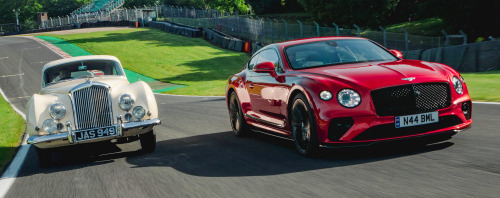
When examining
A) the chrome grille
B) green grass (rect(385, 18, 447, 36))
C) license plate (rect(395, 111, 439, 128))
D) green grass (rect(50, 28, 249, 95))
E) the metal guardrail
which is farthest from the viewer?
green grass (rect(385, 18, 447, 36))

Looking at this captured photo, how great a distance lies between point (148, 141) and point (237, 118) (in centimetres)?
168

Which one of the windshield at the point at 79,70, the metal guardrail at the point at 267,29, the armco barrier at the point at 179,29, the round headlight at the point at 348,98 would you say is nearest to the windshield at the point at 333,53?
the round headlight at the point at 348,98

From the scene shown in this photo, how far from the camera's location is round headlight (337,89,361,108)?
6.79 m

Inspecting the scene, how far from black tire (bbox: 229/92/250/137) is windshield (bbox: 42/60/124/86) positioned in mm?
2019

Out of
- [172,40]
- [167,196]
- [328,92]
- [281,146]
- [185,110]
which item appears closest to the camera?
[167,196]

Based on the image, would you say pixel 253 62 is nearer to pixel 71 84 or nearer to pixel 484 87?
pixel 71 84

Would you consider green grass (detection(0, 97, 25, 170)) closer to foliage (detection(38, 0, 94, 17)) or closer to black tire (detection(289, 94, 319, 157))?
black tire (detection(289, 94, 319, 157))

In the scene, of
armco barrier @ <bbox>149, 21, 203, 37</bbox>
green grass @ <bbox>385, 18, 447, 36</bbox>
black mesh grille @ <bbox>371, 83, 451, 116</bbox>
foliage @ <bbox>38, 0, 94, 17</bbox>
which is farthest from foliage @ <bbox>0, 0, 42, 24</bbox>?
black mesh grille @ <bbox>371, 83, 451, 116</bbox>

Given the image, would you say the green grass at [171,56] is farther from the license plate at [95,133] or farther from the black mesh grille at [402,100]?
the black mesh grille at [402,100]

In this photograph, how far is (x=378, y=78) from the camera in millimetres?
6941

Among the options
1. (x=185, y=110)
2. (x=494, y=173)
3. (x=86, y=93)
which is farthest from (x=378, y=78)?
(x=185, y=110)

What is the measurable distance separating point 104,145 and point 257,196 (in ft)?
19.8

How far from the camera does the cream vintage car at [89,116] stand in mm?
8641

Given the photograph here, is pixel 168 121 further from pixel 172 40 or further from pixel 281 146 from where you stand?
pixel 172 40
